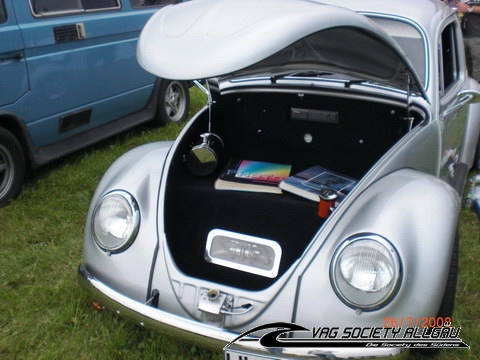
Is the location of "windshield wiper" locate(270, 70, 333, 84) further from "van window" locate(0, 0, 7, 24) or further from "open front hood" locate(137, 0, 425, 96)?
"van window" locate(0, 0, 7, 24)

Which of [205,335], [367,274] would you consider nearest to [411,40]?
[367,274]

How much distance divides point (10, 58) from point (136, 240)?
2160mm

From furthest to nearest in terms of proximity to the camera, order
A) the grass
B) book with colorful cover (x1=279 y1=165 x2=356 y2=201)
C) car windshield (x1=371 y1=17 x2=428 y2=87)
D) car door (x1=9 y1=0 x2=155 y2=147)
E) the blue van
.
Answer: car door (x1=9 y1=0 x2=155 y2=147) → the blue van → car windshield (x1=371 y1=17 x2=428 y2=87) → book with colorful cover (x1=279 y1=165 x2=356 y2=201) → the grass

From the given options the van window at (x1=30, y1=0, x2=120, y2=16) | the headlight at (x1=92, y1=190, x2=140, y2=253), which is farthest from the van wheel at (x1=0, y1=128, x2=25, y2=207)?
the headlight at (x1=92, y1=190, x2=140, y2=253)

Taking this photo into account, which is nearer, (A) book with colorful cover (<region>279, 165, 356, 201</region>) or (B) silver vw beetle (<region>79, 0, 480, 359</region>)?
(B) silver vw beetle (<region>79, 0, 480, 359</region>)

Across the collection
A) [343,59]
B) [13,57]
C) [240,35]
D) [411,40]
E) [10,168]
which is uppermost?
[240,35]

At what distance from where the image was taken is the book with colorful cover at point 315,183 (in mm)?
2645

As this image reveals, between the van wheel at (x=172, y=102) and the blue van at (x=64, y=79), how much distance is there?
24 cm

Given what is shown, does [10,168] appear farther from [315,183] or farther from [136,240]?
[315,183]

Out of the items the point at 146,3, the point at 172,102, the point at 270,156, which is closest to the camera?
the point at 270,156

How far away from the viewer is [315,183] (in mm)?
2756

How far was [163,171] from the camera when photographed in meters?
2.64

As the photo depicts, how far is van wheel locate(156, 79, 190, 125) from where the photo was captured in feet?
18.5

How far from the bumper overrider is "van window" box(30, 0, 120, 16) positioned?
2.59 meters
